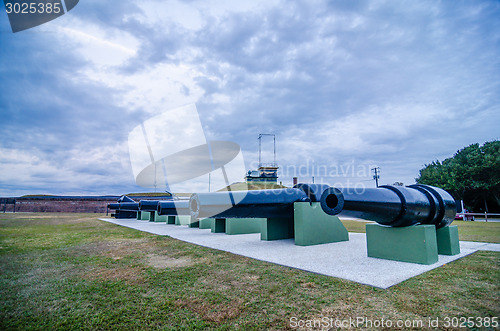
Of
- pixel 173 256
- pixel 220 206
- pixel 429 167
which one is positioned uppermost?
pixel 429 167

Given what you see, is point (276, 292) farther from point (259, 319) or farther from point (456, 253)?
point (456, 253)

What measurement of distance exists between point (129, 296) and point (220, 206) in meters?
2.65

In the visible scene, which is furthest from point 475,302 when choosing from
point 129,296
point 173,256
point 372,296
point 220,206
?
point 173,256

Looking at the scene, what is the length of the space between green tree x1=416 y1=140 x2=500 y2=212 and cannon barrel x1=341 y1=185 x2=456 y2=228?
63.3ft

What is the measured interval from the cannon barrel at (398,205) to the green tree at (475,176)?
63.3ft

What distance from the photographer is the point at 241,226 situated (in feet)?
28.3

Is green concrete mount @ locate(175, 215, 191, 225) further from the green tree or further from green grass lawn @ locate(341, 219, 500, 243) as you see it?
the green tree

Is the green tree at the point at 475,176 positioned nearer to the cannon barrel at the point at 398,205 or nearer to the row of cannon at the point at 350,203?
the row of cannon at the point at 350,203

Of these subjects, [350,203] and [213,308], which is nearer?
[213,308]

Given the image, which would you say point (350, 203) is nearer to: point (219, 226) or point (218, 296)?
point (218, 296)

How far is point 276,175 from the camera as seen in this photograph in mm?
34062

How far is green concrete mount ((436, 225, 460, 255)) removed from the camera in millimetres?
4766

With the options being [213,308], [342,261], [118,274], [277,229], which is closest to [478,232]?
[277,229]

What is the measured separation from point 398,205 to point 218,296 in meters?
2.91
